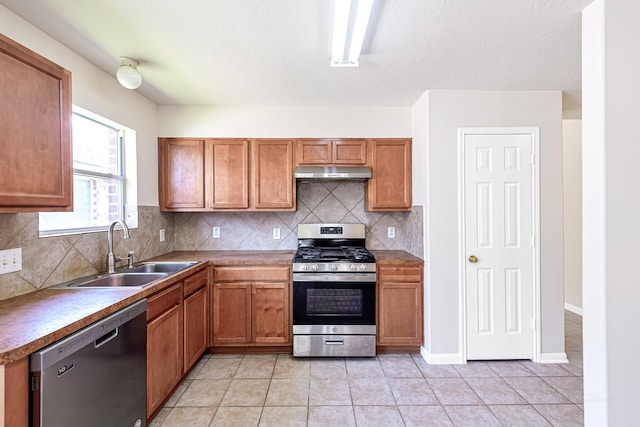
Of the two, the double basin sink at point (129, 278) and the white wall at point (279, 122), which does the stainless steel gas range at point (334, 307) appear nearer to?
the double basin sink at point (129, 278)

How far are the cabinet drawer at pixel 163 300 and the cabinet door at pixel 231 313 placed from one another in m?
0.55

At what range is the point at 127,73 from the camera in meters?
2.04

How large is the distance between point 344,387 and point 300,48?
2496 mm

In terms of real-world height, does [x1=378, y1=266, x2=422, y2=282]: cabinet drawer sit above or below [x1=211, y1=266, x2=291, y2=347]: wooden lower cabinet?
above

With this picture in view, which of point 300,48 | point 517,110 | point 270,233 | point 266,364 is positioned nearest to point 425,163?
point 517,110

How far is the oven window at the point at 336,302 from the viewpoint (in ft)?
8.82

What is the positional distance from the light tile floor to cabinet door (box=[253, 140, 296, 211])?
151cm

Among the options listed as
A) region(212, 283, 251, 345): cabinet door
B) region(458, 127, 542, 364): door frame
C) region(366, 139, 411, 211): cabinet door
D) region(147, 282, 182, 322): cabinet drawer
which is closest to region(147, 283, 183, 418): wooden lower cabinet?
region(147, 282, 182, 322): cabinet drawer

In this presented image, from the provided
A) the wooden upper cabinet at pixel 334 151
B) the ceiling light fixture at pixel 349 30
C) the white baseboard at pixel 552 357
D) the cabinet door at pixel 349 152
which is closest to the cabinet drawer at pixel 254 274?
the wooden upper cabinet at pixel 334 151

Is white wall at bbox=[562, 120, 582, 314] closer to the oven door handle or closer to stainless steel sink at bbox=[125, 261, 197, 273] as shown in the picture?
the oven door handle

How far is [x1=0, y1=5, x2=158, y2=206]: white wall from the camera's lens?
1.67 m

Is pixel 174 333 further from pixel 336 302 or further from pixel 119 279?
pixel 336 302

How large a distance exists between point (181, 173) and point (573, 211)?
4.95 metres

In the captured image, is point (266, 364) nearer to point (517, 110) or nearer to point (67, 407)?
point (67, 407)
